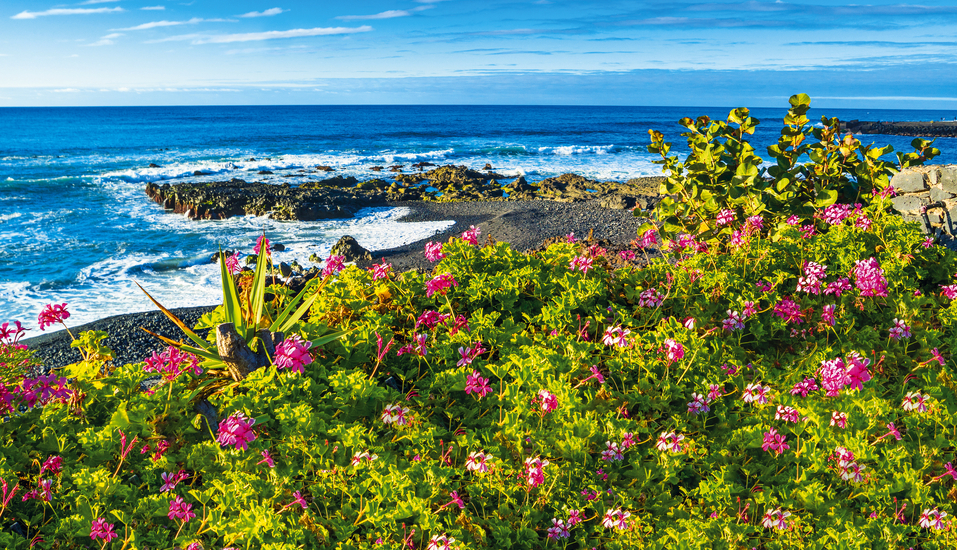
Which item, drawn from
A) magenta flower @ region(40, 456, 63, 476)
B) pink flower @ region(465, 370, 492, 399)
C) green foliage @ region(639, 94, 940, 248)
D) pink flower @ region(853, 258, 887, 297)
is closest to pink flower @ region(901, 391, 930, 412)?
pink flower @ region(853, 258, 887, 297)

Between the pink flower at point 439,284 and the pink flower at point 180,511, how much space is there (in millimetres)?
1602

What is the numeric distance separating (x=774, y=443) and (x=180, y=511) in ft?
8.45

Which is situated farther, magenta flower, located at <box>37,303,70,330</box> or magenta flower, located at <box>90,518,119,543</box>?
magenta flower, located at <box>37,303,70,330</box>

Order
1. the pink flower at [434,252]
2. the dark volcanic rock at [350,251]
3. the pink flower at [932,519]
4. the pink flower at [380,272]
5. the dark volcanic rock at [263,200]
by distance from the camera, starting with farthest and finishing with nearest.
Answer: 1. the dark volcanic rock at [263,200]
2. the dark volcanic rock at [350,251]
3. the pink flower at [434,252]
4. the pink flower at [380,272]
5. the pink flower at [932,519]

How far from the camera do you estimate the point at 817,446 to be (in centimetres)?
261

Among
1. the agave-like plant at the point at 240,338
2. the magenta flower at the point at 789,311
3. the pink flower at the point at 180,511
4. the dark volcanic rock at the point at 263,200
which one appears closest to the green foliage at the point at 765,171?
the magenta flower at the point at 789,311

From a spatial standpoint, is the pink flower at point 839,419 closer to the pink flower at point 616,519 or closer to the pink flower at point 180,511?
the pink flower at point 616,519

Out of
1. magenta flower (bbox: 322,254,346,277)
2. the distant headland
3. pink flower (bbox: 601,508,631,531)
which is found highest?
the distant headland

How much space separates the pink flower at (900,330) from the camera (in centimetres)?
318

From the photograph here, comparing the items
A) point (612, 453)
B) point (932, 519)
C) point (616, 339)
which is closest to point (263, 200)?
point (616, 339)

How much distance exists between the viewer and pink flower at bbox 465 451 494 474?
2.23 metres

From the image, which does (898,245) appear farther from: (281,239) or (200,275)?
(281,239)

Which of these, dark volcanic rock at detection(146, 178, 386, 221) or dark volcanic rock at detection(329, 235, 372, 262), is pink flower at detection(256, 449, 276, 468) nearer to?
dark volcanic rock at detection(329, 235, 372, 262)

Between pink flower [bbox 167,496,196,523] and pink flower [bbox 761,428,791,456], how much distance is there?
2464 mm
